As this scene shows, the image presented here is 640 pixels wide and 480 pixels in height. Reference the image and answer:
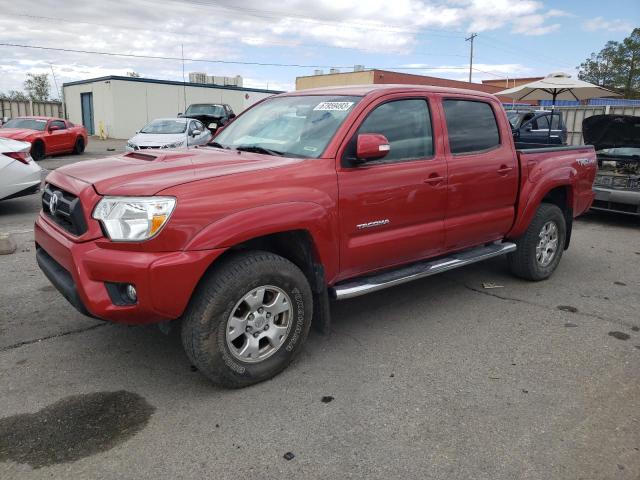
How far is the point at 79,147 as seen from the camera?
65.1 ft

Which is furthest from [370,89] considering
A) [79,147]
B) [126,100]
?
[126,100]

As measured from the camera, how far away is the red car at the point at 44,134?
1666 centimetres

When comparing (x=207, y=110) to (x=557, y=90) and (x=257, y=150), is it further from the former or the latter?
(x=257, y=150)

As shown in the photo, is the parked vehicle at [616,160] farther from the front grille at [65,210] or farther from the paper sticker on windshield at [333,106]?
the front grille at [65,210]

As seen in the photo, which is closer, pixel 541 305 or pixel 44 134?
pixel 541 305

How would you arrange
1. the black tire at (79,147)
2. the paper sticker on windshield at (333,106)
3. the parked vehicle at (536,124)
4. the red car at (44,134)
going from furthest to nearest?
1. the black tire at (79,147)
2. the red car at (44,134)
3. the parked vehicle at (536,124)
4. the paper sticker on windshield at (333,106)

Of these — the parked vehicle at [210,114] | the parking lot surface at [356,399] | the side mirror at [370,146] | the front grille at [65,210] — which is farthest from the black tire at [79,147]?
the side mirror at [370,146]

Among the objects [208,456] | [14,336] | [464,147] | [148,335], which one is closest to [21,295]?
[14,336]

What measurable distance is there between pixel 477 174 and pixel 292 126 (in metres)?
1.61

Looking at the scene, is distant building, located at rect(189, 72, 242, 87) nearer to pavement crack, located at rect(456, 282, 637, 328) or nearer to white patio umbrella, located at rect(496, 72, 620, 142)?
white patio umbrella, located at rect(496, 72, 620, 142)

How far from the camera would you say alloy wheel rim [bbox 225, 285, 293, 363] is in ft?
10.4

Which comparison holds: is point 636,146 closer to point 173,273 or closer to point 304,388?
point 304,388

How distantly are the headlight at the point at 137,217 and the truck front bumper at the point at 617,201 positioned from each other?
759cm

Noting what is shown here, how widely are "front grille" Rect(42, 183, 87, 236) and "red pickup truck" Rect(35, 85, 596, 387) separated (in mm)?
13
